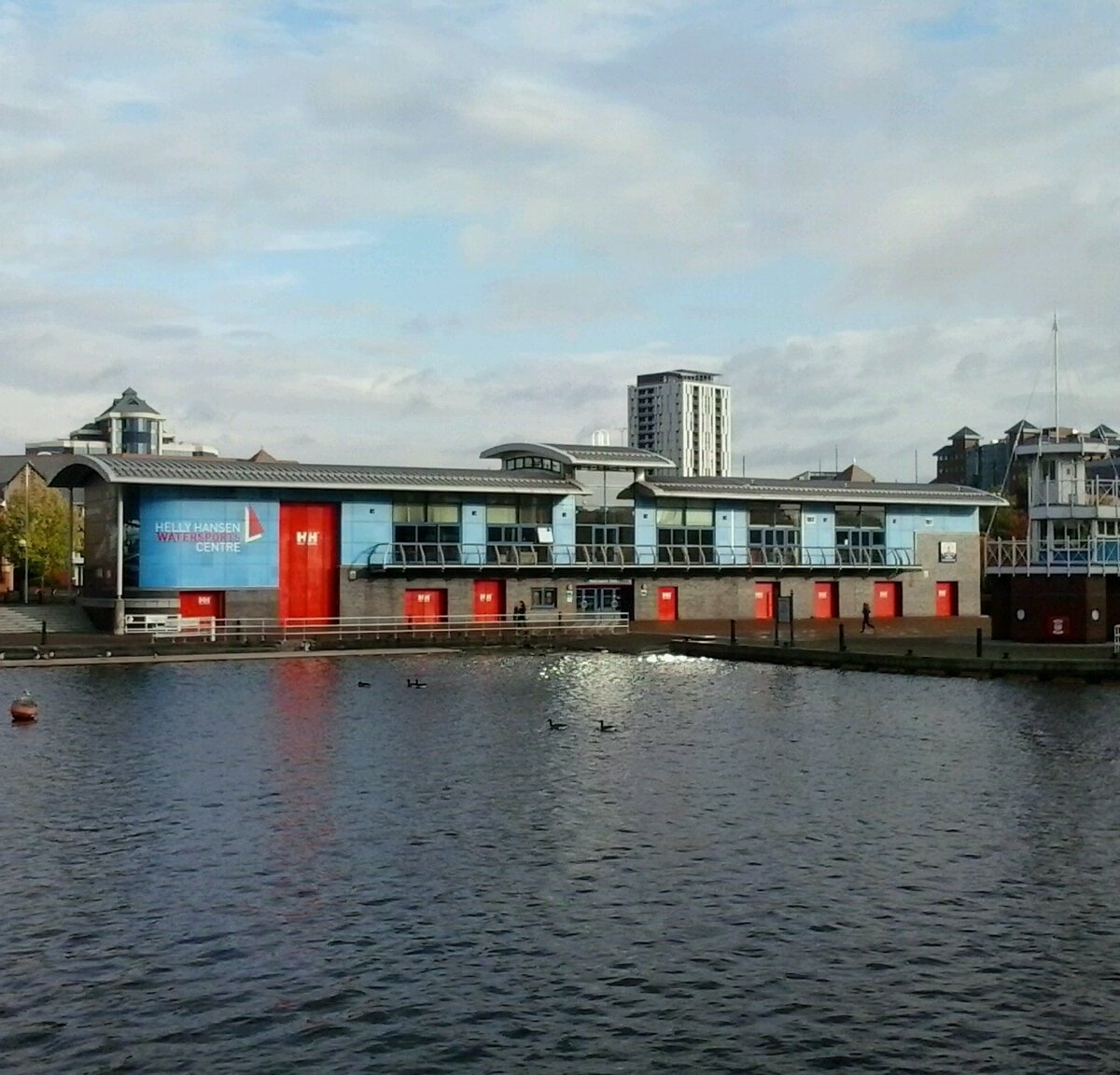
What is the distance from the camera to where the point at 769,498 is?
88.7m

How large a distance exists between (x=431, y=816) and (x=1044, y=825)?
1349cm

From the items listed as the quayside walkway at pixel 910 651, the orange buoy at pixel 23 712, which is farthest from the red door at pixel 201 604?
the orange buoy at pixel 23 712

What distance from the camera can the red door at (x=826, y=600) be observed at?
91938 mm

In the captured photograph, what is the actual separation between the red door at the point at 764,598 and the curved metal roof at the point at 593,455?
10532mm

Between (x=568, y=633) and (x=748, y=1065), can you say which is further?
(x=568, y=633)

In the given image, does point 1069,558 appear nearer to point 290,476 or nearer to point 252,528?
point 290,476

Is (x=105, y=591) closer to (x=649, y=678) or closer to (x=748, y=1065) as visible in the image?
(x=649, y=678)

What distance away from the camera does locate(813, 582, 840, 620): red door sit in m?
91.9

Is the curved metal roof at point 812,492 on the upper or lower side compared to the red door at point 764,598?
upper

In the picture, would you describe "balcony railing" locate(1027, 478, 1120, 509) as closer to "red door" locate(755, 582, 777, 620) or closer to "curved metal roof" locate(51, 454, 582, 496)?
"red door" locate(755, 582, 777, 620)

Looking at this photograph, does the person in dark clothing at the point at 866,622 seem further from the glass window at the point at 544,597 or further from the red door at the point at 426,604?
the red door at the point at 426,604

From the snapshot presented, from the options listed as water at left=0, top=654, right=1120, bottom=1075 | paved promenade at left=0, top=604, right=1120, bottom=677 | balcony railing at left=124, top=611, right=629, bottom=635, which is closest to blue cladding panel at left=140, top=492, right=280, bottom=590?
balcony railing at left=124, top=611, right=629, bottom=635

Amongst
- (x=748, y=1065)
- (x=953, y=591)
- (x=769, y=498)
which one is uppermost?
(x=769, y=498)

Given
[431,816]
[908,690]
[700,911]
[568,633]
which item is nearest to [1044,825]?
[700,911]
